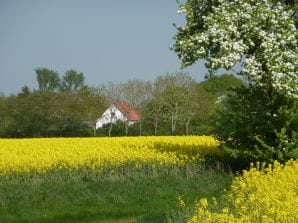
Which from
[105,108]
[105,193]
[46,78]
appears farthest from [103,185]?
[46,78]

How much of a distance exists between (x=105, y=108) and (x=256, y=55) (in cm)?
4455

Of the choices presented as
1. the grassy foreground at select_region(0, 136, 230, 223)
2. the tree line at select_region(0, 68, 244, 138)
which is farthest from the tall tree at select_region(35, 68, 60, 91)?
the grassy foreground at select_region(0, 136, 230, 223)

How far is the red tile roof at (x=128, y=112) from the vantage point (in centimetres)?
6074

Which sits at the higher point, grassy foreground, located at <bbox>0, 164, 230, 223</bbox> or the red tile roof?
the red tile roof

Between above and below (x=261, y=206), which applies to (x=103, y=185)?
below

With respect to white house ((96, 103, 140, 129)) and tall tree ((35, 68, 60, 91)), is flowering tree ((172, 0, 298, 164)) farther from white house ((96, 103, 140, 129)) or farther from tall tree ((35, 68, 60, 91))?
tall tree ((35, 68, 60, 91))

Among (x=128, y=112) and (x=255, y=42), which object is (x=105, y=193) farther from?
(x=128, y=112)

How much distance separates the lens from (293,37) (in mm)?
16156

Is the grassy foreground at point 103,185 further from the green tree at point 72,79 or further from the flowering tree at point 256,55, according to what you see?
the green tree at point 72,79

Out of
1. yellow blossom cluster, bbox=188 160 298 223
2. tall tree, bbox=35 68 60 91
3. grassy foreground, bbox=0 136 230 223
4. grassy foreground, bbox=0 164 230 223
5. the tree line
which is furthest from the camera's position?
tall tree, bbox=35 68 60 91

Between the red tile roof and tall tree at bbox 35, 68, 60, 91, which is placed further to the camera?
tall tree at bbox 35, 68, 60, 91

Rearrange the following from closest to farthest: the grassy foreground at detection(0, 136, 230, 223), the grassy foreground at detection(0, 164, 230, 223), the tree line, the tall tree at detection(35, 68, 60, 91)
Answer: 1. the grassy foreground at detection(0, 164, 230, 223)
2. the grassy foreground at detection(0, 136, 230, 223)
3. the tree line
4. the tall tree at detection(35, 68, 60, 91)

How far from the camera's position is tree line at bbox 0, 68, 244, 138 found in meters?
57.3

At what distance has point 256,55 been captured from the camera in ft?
54.0
